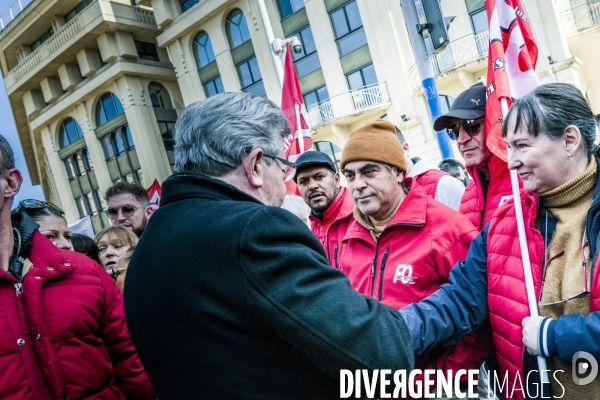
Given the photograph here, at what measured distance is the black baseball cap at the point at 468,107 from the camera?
2.92 m

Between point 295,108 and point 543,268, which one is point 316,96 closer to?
point 295,108

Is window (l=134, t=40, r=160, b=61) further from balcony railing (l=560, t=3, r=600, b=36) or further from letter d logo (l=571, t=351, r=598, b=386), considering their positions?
letter d logo (l=571, t=351, r=598, b=386)

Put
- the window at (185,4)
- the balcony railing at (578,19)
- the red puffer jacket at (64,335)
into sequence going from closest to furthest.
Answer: the red puffer jacket at (64,335)
the balcony railing at (578,19)
the window at (185,4)

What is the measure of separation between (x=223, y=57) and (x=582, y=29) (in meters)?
13.0

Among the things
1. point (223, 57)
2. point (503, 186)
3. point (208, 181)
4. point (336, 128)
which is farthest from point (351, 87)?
point (208, 181)

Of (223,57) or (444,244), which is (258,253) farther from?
(223,57)

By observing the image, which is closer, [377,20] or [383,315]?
Answer: [383,315]

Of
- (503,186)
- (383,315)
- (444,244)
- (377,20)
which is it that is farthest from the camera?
(377,20)

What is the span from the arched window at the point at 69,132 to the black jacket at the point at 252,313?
2740 centimetres

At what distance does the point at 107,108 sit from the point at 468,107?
24.5m

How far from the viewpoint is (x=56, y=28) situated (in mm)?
26016

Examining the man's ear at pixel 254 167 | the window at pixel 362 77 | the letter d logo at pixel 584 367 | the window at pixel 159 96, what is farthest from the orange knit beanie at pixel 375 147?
the window at pixel 159 96

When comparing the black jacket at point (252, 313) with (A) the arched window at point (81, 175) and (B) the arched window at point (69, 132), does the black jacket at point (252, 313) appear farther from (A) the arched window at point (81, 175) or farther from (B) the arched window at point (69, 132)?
(B) the arched window at point (69, 132)

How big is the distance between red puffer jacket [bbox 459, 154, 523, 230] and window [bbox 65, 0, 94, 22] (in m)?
26.3
